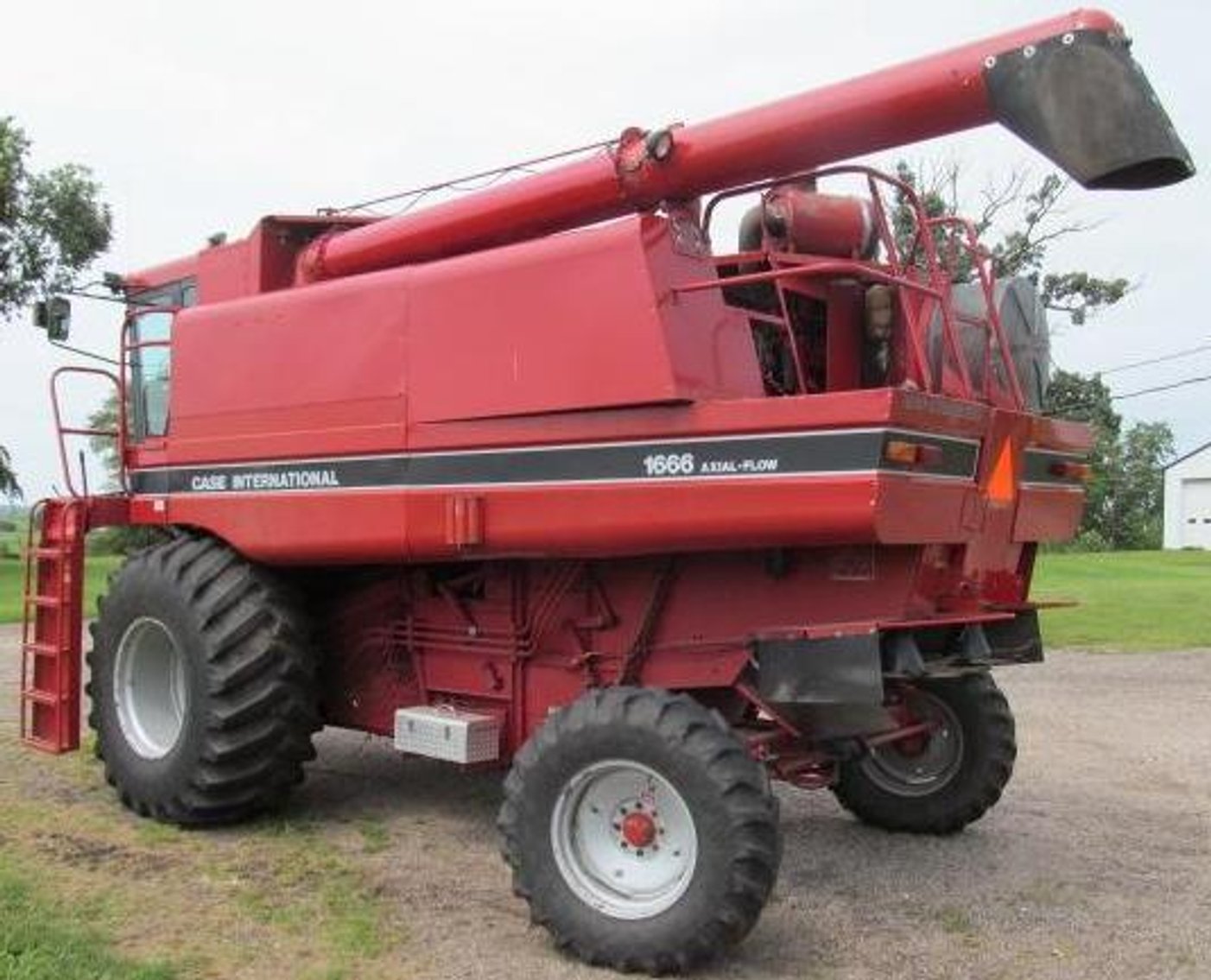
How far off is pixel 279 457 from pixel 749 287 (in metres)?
2.34

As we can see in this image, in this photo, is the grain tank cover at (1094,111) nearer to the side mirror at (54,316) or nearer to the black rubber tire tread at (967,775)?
the black rubber tire tread at (967,775)

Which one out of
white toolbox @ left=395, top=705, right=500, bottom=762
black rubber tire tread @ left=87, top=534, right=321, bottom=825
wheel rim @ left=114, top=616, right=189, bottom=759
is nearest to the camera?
white toolbox @ left=395, top=705, right=500, bottom=762

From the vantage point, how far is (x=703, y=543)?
212 inches

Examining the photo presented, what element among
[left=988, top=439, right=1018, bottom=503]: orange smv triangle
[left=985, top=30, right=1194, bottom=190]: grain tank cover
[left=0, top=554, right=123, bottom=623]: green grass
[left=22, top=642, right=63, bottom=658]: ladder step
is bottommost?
[left=0, top=554, right=123, bottom=623]: green grass

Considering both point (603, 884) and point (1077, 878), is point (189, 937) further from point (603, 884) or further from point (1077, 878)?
point (1077, 878)

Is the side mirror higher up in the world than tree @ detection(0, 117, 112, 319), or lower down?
lower down

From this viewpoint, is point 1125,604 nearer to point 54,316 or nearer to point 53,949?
point 54,316

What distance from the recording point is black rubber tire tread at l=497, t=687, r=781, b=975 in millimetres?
4980

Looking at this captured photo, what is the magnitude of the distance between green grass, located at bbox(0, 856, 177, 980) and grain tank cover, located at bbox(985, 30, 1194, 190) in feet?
13.7

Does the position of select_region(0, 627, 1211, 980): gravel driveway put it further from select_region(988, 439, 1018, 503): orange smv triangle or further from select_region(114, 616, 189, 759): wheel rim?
select_region(988, 439, 1018, 503): orange smv triangle

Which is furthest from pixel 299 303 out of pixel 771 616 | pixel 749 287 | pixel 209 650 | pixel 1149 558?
pixel 1149 558

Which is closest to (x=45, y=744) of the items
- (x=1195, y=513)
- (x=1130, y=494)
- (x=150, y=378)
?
(x=150, y=378)

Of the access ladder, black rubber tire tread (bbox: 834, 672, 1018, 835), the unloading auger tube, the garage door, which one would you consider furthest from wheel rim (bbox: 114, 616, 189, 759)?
the garage door

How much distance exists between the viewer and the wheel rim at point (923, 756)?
23.6ft
